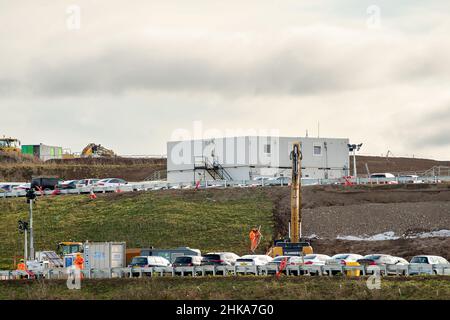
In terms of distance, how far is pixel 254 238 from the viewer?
6544 centimetres

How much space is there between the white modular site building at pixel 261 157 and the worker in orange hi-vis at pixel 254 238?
72.1ft

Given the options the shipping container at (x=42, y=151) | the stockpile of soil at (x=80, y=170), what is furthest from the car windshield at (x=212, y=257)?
the shipping container at (x=42, y=151)

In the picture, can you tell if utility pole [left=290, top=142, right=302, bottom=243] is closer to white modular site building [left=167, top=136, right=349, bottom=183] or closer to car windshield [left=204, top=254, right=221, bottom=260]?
car windshield [left=204, top=254, right=221, bottom=260]

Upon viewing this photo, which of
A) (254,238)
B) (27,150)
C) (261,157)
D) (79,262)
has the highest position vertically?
(27,150)

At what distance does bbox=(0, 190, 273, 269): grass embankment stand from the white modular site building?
26.7 feet

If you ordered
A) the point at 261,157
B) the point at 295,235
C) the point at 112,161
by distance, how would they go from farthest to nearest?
the point at 112,161 → the point at 261,157 → the point at 295,235

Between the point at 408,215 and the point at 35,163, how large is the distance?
75218mm

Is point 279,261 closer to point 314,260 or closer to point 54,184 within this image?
point 314,260

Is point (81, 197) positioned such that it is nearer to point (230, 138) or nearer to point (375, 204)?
point (230, 138)

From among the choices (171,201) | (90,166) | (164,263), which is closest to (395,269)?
(164,263)

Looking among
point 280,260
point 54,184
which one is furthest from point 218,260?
point 54,184

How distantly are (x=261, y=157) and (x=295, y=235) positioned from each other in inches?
1052

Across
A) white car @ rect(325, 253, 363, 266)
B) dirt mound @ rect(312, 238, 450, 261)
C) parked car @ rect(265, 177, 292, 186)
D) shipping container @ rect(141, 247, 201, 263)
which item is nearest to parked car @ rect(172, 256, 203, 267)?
shipping container @ rect(141, 247, 201, 263)
